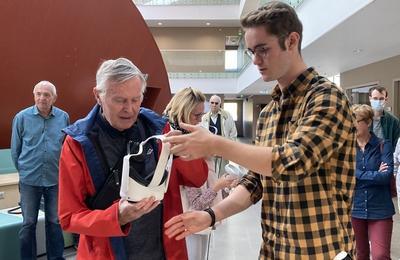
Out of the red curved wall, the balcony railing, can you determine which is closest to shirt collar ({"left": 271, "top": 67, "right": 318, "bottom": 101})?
the red curved wall

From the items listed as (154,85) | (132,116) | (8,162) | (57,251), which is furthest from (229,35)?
(132,116)

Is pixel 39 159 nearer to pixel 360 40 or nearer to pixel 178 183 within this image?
pixel 178 183

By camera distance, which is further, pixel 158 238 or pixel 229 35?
pixel 229 35

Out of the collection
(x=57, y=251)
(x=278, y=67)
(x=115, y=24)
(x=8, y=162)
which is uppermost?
(x=115, y=24)

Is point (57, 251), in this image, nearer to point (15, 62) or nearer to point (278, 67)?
point (15, 62)

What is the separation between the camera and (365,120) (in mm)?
3205

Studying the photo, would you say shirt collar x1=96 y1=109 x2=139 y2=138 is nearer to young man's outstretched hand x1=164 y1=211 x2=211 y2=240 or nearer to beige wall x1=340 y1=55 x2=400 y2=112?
young man's outstretched hand x1=164 y1=211 x2=211 y2=240

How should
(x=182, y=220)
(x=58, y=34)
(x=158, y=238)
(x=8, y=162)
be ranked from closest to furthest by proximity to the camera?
(x=182, y=220) < (x=158, y=238) < (x=58, y=34) < (x=8, y=162)

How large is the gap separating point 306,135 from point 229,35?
21758 millimetres

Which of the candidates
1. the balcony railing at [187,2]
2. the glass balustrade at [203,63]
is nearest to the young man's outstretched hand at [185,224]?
the glass balustrade at [203,63]

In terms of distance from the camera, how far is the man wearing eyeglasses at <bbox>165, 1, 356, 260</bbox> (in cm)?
106

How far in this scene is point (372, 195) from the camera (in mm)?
3127

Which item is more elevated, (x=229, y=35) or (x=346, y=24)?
(x=229, y=35)

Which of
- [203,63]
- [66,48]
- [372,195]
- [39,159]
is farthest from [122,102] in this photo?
[203,63]
